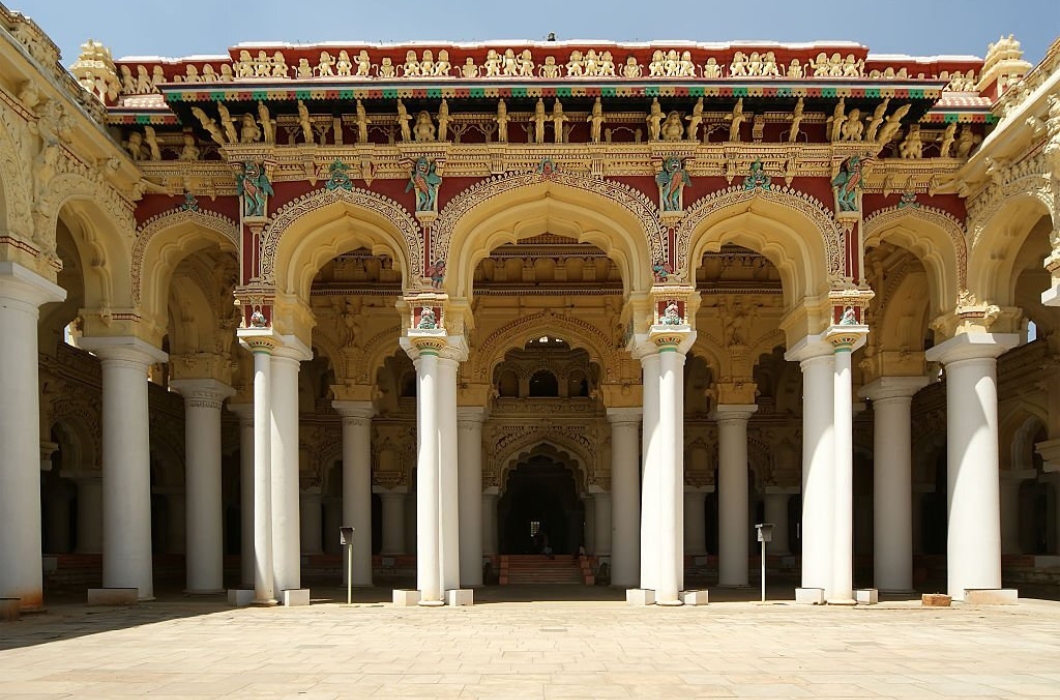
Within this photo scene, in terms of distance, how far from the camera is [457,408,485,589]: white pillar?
18266mm

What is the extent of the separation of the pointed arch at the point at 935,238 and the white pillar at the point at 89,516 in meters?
15.2

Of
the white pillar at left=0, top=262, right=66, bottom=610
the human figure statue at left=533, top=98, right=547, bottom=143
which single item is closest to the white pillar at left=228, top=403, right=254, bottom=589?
the white pillar at left=0, top=262, right=66, bottom=610

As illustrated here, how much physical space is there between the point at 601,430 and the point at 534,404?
5.26 feet

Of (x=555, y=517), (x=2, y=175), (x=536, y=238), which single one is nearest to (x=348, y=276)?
(x=536, y=238)

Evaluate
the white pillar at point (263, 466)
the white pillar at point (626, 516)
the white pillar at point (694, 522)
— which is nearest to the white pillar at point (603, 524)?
the white pillar at point (694, 522)

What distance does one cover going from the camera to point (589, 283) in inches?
758

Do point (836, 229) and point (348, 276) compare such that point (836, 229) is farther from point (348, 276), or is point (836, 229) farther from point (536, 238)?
point (348, 276)

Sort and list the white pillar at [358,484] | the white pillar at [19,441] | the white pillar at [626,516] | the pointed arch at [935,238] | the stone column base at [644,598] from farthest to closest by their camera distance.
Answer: the white pillar at [358,484] → the white pillar at [626,516] → the pointed arch at [935,238] → the stone column base at [644,598] → the white pillar at [19,441]

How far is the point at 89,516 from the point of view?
20.8 m

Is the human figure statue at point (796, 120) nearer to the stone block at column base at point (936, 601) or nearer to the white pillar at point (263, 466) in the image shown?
the stone block at column base at point (936, 601)

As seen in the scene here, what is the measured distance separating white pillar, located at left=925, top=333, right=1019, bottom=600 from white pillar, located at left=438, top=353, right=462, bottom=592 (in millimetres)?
6648

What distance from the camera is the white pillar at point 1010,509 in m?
20.3

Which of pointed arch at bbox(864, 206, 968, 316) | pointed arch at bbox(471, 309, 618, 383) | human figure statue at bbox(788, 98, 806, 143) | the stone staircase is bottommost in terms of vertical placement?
the stone staircase

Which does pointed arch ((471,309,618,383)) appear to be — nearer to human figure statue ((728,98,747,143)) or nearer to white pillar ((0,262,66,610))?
human figure statue ((728,98,747,143))
